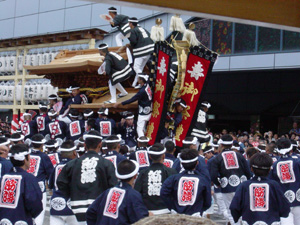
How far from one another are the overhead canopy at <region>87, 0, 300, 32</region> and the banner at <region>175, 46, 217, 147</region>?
6.67 m

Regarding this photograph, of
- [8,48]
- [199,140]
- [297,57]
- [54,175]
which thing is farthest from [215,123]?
[54,175]

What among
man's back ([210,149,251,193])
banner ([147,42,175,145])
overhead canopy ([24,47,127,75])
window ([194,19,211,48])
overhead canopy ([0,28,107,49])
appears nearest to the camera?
man's back ([210,149,251,193])

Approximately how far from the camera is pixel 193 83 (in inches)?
384

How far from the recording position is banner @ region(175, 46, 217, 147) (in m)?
9.59

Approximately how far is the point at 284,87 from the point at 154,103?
10.8 m

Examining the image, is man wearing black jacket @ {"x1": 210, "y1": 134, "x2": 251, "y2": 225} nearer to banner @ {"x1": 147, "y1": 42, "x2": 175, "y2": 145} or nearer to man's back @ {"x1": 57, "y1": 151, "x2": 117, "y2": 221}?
man's back @ {"x1": 57, "y1": 151, "x2": 117, "y2": 221}

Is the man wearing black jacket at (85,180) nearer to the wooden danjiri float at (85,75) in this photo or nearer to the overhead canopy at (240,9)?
the overhead canopy at (240,9)

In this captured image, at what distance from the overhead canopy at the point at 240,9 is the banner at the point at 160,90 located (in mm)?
6484

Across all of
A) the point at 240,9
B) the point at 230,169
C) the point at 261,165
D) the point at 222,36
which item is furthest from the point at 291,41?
the point at 240,9

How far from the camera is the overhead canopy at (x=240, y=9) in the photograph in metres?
2.42

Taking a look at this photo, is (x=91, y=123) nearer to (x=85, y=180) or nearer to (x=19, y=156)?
(x=85, y=180)

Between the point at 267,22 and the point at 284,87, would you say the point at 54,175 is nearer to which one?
the point at 267,22

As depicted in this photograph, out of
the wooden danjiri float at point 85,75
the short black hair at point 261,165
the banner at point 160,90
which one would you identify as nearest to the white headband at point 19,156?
the short black hair at point 261,165

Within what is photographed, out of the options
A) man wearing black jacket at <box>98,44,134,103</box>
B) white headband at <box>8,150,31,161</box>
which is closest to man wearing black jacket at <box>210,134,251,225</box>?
white headband at <box>8,150,31,161</box>
